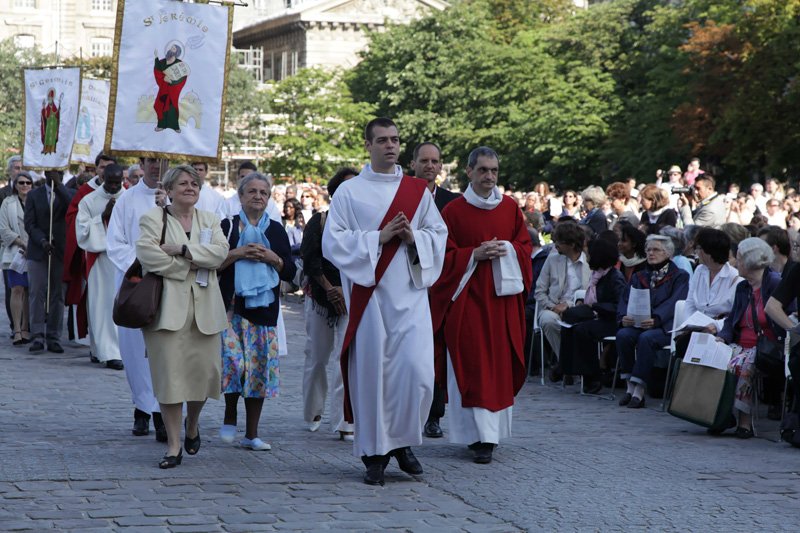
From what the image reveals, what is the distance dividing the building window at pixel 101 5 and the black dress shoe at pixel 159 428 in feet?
309

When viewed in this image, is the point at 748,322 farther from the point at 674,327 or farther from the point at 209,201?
the point at 209,201

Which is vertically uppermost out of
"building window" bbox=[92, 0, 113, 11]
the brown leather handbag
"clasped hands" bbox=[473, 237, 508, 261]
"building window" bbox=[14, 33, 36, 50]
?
"building window" bbox=[92, 0, 113, 11]

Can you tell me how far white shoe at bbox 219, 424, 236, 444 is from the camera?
9875 millimetres

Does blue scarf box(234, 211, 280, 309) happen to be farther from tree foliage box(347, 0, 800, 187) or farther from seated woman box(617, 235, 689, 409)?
tree foliage box(347, 0, 800, 187)

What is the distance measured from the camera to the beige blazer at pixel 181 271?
29.3 feet

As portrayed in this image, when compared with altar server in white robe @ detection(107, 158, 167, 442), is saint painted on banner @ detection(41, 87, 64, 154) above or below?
above

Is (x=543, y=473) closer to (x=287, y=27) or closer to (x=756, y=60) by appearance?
(x=756, y=60)

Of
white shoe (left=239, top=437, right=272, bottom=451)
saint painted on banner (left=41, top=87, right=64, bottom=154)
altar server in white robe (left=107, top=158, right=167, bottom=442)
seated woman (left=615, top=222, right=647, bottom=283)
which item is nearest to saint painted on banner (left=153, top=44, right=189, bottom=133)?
altar server in white robe (left=107, top=158, right=167, bottom=442)

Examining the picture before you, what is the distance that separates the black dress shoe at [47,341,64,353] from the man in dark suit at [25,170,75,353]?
0.11 meters

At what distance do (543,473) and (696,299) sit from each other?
12.1 feet

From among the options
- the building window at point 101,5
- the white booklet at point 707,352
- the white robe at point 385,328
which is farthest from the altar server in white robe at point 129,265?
the building window at point 101,5

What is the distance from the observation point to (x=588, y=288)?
13797 mm

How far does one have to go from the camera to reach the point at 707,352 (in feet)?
35.9

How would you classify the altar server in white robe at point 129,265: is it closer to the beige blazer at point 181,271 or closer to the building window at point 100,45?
the beige blazer at point 181,271
